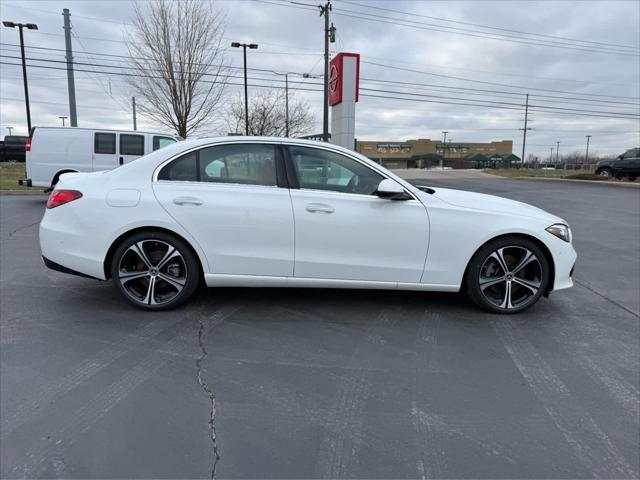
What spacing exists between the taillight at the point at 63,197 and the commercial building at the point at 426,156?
85.4 m

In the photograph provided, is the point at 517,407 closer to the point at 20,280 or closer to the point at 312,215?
the point at 312,215

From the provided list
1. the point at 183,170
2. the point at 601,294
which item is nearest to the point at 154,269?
the point at 183,170

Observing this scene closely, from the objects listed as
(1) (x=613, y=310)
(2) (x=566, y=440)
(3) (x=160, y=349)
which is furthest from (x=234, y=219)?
(1) (x=613, y=310)

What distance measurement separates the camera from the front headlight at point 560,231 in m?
4.11

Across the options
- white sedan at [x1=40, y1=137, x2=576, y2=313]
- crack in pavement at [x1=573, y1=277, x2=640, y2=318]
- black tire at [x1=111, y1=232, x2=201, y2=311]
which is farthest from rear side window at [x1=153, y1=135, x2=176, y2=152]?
crack in pavement at [x1=573, y1=277, x2=640, y2=318]

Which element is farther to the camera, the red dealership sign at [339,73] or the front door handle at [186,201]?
the red dealership sign at [339,73]

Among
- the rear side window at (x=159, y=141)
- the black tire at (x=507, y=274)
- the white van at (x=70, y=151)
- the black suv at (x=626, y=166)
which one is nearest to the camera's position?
the black tire at (x=507, y=274)

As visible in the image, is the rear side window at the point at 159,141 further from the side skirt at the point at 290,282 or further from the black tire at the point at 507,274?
the black tire at the point at 507,274

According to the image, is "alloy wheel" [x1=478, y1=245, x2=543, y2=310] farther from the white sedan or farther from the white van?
the white van

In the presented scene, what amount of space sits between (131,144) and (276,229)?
10.3 m

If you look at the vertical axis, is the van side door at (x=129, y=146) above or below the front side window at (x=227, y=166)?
above

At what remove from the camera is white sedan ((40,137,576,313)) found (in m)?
3.89

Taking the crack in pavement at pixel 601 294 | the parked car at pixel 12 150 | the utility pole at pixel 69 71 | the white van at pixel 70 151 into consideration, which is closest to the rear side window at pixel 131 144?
the white van at pixel 70 151

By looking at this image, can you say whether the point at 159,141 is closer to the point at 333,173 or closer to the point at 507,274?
the point at 333,173
